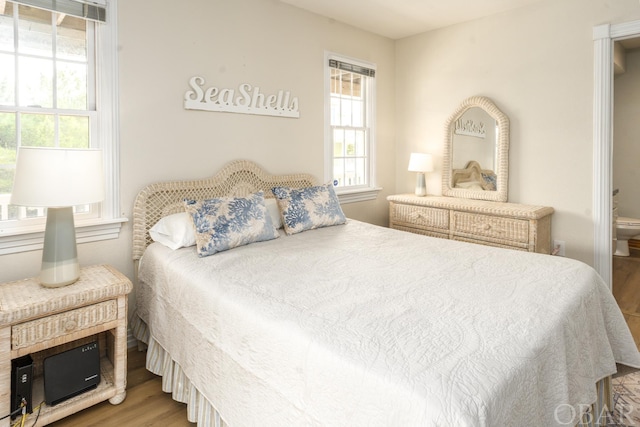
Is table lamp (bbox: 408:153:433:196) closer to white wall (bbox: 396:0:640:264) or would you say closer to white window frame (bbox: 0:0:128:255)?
white wall (bbox: 396:0:640:264)

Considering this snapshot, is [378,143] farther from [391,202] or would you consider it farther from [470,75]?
[470,75]

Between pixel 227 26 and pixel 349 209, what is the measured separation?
6.65 ft

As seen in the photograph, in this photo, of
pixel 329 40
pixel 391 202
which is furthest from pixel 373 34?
pixel 391 202

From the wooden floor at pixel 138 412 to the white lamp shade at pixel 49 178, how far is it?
3.35ft

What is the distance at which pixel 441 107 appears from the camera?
4.07 meters

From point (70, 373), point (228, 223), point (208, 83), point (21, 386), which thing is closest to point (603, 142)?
point (228, 223)

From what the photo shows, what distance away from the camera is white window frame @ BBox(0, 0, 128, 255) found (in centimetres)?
240

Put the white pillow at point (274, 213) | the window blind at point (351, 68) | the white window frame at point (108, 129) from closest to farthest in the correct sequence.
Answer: the white window frame at point (108, 129) → the white pillow at point (274, 213) → the window blind at point (351, 68)

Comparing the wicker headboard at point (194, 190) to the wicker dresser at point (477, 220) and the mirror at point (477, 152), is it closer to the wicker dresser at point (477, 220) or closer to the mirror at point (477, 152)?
the wicker dresser at point (477, 220)

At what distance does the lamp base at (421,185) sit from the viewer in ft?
13.5

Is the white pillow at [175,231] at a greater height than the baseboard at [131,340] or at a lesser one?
greater

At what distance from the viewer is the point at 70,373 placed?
195 cm

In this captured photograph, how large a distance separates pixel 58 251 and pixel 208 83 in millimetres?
1552

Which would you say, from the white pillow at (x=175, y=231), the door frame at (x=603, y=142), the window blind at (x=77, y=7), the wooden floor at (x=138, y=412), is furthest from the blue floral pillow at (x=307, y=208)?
the door frame at (x=603, y=142)
